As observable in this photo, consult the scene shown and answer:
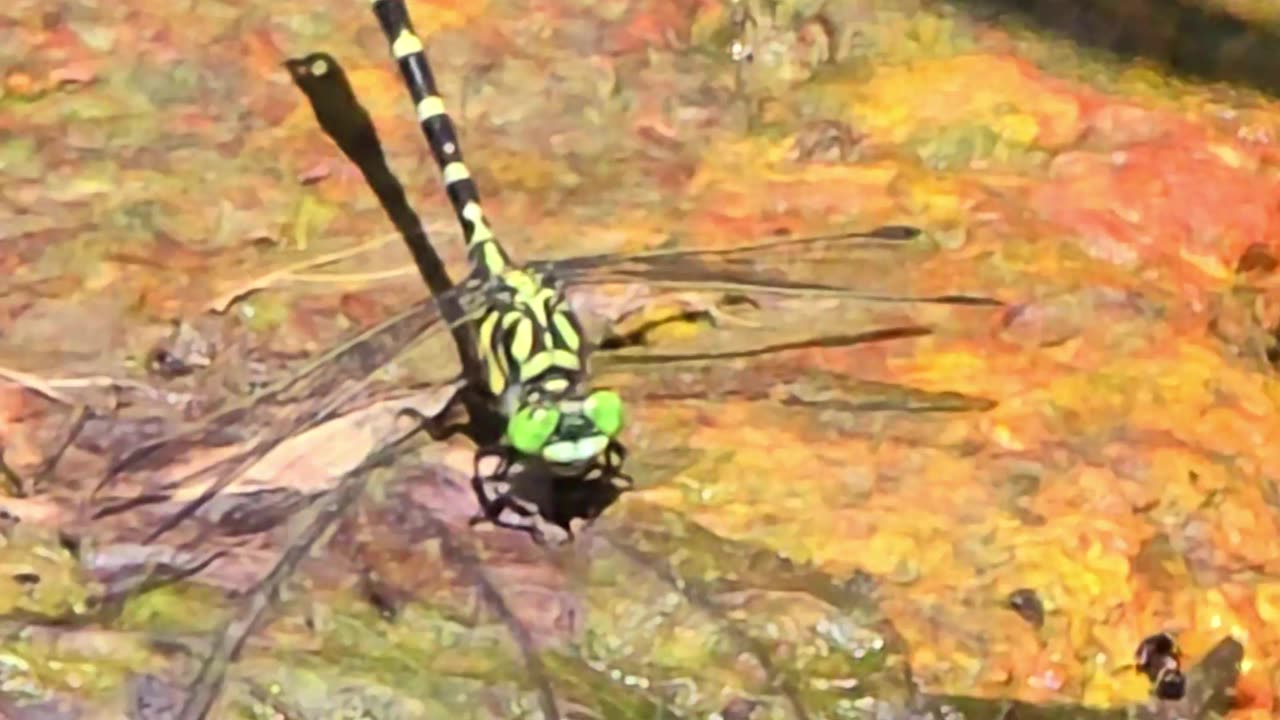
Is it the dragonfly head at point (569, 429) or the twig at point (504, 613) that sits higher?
the dragonfly head at point (569, 429)

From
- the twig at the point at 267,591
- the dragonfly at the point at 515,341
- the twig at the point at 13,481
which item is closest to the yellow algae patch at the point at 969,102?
the dragonfly at the point at 515,341

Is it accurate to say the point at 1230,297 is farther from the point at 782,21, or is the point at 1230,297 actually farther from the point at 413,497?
the point at 413,497

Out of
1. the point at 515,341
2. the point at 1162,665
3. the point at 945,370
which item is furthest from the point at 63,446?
the point at 1162,665

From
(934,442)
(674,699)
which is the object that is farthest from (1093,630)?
(674,699)

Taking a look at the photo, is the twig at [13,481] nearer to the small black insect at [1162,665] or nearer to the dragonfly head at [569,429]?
the dragonfly head at [569,429]

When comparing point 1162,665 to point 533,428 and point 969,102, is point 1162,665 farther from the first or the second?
point 969,102

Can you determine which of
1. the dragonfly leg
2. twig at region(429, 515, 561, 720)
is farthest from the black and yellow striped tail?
twig at region(429, 515, 561, 720)
